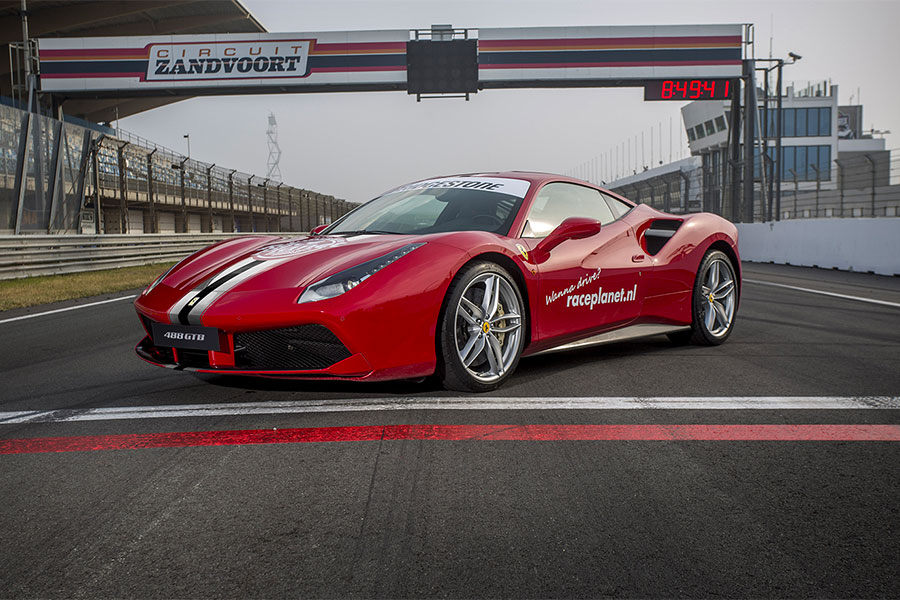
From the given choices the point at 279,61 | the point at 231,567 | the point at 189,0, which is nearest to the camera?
the point at 231,567

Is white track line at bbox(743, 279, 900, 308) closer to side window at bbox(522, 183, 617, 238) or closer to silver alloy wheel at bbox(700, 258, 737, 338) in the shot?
silver alloy wheel at bbox(700, 258, 737, 338)

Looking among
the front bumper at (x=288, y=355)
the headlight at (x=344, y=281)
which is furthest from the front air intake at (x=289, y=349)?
the headlight at (x=344, y=281)

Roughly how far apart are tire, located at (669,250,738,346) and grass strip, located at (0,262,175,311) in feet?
24.1

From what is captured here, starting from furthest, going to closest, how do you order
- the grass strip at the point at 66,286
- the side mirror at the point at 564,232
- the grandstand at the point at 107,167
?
the grandstand at the point at 107,167
the grass strip at the point at 66,286
the side mirror at the point at 564,232

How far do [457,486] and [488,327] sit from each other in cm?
140

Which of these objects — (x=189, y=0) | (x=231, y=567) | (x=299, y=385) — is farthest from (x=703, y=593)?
(x=189, y=0)

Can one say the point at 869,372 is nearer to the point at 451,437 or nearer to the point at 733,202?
the point at 451,437

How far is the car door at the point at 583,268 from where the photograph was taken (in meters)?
4.05

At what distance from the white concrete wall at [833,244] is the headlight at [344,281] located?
40.1 feet

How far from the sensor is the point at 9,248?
1184 centimetres

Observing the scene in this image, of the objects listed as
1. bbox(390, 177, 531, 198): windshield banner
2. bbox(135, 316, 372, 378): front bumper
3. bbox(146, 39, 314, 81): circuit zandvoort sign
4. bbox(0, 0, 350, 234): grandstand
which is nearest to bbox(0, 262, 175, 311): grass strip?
bbox(0, 0, 350, 234): grandstand

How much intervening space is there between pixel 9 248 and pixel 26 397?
949cm

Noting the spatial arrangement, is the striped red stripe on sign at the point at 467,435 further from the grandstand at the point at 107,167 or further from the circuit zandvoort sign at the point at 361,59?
the circuit zandvoort sign at the point at 361,59

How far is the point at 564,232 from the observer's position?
4.07m
